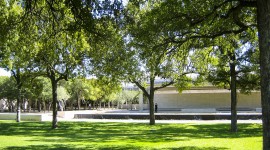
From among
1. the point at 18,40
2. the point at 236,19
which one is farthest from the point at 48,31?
the point at 236,19

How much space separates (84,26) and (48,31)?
4.08 meters

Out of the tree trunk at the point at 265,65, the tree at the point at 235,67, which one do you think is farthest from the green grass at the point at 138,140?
the tree trunk at the point at 265,65

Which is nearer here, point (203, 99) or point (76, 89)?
point (203, 99)

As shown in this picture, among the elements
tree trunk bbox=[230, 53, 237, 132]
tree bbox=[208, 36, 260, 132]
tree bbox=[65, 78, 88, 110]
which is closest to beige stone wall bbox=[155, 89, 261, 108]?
→ tree bbox=[65, 78, 88, 110]

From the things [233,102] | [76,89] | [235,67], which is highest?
[235,67]

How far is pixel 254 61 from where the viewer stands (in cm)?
2052

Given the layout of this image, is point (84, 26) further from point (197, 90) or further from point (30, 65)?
point (197, 90)

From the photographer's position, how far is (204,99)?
59.1 meters

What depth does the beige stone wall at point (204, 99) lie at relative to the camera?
5684cm

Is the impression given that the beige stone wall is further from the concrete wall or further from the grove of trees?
the grove of trees

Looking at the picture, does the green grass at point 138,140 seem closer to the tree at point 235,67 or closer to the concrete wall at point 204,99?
the tree at point 235,67

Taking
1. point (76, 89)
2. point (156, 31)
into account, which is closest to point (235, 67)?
point (156, 31)

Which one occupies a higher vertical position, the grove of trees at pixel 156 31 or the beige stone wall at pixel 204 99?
the grove of trees at pixel 156 31

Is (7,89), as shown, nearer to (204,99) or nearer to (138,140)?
(204,99)
